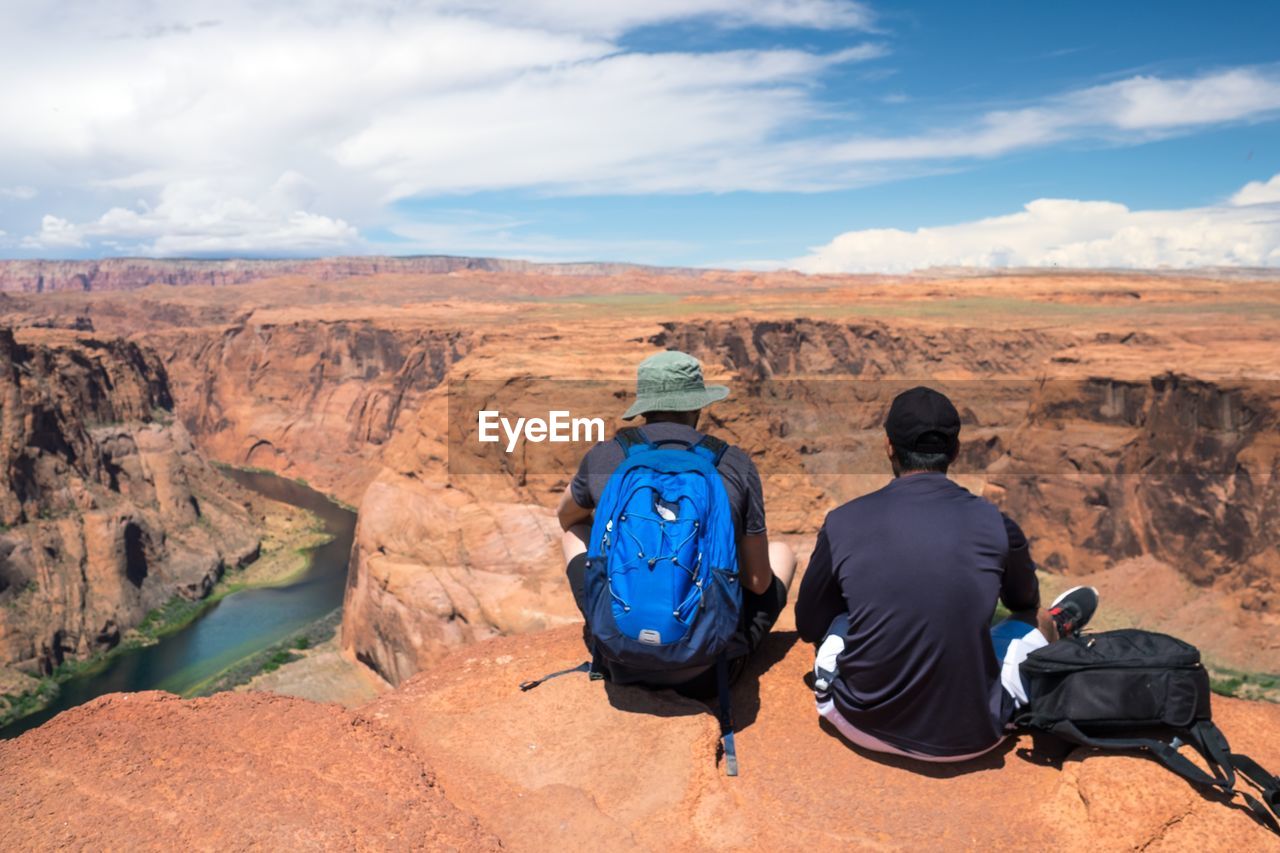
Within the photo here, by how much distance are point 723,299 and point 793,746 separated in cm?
12658

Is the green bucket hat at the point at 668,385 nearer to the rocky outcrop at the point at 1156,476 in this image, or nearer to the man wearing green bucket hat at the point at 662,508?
the man wearing green bucket hat at the point at 662,508

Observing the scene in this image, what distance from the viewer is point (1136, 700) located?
461cm

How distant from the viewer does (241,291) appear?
163 m

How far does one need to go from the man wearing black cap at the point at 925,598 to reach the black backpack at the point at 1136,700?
286 millimetres

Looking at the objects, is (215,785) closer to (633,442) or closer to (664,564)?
(664,564)

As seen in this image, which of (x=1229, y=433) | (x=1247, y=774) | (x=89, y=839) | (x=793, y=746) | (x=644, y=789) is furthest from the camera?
(x=1229, y=433)

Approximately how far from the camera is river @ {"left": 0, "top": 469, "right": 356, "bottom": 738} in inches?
1532

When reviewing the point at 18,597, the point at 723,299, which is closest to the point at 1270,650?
the point at 18,597

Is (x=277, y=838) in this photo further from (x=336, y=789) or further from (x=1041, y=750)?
(x=1041, y=750)

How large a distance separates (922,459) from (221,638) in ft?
153

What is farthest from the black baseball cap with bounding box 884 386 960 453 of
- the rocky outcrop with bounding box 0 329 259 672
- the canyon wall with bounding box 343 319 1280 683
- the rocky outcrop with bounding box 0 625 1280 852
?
the rocky outcrop with bounding box 0 329 259 672

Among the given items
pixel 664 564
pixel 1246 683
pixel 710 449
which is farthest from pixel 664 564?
pixel 1246 683

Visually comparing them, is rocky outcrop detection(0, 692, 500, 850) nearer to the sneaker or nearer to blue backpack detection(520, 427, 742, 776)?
blue backpack detection(520, 427, 742, 776)
